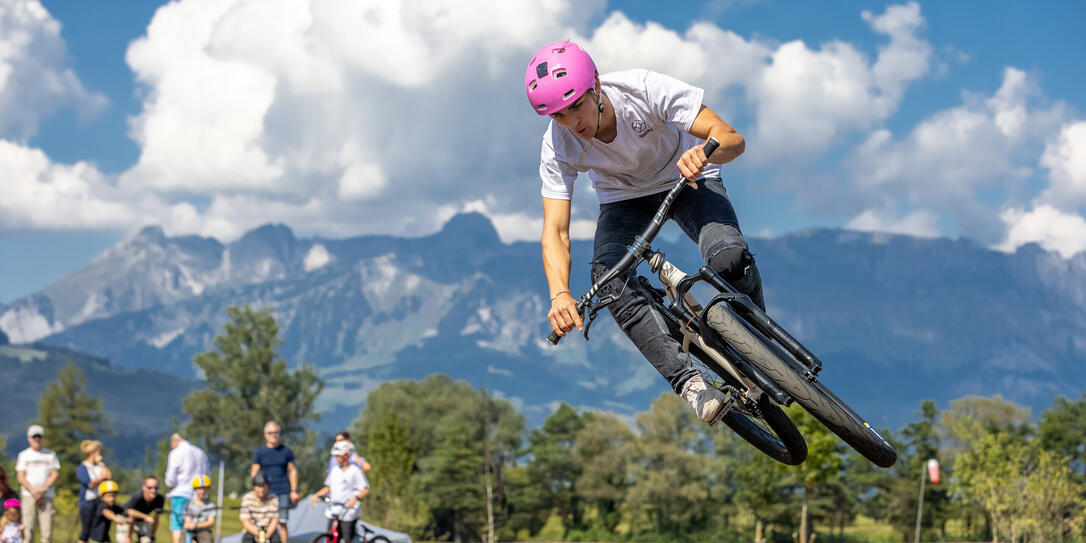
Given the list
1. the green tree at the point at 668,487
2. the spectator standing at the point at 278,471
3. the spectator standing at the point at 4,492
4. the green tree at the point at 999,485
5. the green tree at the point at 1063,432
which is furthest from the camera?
the green tree at the point at 668,487

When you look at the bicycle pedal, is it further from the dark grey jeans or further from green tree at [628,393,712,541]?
green tree at [628,393,712,541]

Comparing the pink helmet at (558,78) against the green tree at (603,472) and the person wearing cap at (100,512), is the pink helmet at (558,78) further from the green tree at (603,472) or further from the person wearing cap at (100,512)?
the green tree at (603,472)

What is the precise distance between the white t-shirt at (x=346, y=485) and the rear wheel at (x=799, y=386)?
493 inches

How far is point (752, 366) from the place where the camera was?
6645 mm

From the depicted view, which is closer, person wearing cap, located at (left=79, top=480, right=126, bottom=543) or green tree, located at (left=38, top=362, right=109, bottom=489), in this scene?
person wearing cap, located at (left=79, top=480, right=126, bottom=543)

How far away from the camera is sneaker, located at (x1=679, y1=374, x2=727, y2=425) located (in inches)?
249

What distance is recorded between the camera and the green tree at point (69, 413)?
107 meters

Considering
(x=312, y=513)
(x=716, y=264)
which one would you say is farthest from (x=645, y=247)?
(x=312, y=513)

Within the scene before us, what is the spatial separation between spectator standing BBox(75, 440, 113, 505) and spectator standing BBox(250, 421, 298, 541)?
3.07m

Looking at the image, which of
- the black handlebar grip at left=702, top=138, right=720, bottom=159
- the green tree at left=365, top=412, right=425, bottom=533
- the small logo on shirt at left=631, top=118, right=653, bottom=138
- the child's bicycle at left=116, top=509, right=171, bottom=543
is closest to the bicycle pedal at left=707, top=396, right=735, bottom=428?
the black handlebar grip at left=702, top=138, right=720, bottom=159

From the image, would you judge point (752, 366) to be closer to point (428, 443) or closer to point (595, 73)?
point (595, 73)

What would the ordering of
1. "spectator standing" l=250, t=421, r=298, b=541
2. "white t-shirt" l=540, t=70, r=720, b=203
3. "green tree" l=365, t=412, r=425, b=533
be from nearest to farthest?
"white t-shirt" l=540, t=70, r=720, b=203
"spectator standing" l=250, t=421, r=298, b=541
"green tree" l=365, t=412, r=425, b=533

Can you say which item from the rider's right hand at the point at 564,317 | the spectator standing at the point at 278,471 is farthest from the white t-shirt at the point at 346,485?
the rider's right hand at the point at 564,317

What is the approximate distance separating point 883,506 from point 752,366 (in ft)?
395
